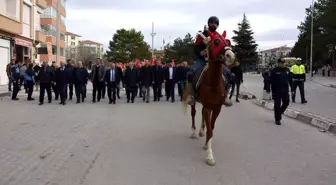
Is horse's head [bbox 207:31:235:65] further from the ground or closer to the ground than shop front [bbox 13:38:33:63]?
closer to the ground

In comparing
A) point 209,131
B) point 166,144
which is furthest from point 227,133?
point 209,131

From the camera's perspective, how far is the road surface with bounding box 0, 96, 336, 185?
6133 millimetres

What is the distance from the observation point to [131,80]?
19.7 metres

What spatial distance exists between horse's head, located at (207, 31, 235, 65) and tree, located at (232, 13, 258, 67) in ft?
292

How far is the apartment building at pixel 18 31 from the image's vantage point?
31109 millimetres

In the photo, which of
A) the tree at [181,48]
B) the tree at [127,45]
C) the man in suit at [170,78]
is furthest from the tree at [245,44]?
the man in suit at [170,78]

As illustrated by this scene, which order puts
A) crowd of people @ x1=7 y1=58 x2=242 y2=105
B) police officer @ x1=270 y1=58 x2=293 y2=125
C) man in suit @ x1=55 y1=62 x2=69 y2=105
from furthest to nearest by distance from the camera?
crowd of people @ x1=7 y1=58 x2=242 y2=105, man in suit @ x1=55 y1=62 x2=69 y2=105, police officer @ x1=270 y1=58 x2=293 y2=125

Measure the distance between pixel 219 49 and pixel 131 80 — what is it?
42.4 feet

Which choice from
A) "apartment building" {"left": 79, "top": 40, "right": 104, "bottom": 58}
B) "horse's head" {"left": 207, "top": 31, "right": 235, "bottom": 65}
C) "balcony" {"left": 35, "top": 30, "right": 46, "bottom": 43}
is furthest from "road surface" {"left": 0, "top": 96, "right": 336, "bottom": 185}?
"apartment building" {"left": 79, "top": 40, "right": 104, "bottom": 58}

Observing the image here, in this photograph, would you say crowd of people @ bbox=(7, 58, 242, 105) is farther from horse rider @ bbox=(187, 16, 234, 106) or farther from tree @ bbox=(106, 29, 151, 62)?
tree @ bbox=(106, 29, 151, 62)

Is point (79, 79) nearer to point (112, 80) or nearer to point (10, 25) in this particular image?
point (112, 80)

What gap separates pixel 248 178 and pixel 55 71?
45.6 ft

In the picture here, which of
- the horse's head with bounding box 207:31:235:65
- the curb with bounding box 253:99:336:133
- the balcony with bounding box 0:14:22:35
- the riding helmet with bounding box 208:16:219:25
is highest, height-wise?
the balcony with bounding box 0:14:22:35

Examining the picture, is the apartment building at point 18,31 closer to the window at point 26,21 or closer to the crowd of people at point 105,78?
the window at point 26,21
